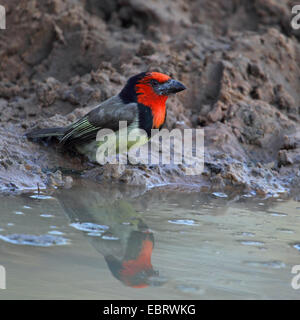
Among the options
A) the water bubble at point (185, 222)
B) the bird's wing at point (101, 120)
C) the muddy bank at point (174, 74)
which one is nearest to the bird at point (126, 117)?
the bird's wing at point (101, 120)

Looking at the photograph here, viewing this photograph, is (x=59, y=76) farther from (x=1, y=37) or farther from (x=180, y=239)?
(x=180, y=239)

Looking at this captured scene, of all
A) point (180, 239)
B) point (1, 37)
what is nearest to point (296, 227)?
point (180, 239)

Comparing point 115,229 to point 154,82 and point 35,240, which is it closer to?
point 35,240

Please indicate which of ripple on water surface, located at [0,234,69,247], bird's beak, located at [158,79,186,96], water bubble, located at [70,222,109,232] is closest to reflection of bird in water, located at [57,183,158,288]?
water bubble, located at [70,222,109,232]

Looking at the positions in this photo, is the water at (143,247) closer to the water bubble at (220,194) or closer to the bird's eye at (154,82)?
the water bubble at (220,194)

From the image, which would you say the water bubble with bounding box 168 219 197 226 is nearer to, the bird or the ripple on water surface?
the ripple on water surface

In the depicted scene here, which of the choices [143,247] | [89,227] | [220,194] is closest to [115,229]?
[89,227]
